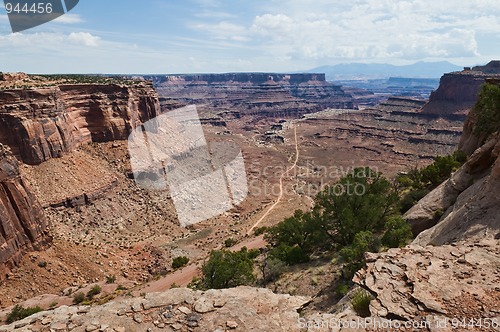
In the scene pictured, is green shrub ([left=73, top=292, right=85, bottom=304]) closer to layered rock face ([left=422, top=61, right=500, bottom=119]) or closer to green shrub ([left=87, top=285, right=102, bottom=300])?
green shrub ([left=87, top=285, right=102, bottom=300])

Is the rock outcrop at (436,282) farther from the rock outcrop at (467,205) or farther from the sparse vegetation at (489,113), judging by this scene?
the sparse vegetation at (489,113)

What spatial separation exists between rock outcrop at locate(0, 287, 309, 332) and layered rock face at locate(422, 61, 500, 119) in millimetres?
147480

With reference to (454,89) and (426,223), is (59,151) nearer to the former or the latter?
(426,223)

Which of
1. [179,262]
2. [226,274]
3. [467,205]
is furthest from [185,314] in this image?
[179,262]

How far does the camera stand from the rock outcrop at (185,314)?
35.4ft

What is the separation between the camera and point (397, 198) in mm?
27250

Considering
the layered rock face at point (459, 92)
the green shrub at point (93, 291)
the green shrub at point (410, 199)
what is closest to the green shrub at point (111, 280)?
the green shrub at point (93, 291)

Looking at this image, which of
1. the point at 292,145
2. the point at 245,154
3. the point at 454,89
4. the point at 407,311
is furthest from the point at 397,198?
the point at 454,89

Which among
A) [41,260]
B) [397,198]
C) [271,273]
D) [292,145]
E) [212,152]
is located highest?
[397,198]

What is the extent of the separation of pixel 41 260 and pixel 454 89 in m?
157

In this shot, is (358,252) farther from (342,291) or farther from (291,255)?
(291,255)

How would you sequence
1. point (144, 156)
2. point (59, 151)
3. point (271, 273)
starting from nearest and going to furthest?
point (271, 273) → point (59, 151) → point (144, 156)

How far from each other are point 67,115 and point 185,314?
169 ft

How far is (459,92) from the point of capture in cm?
13600
